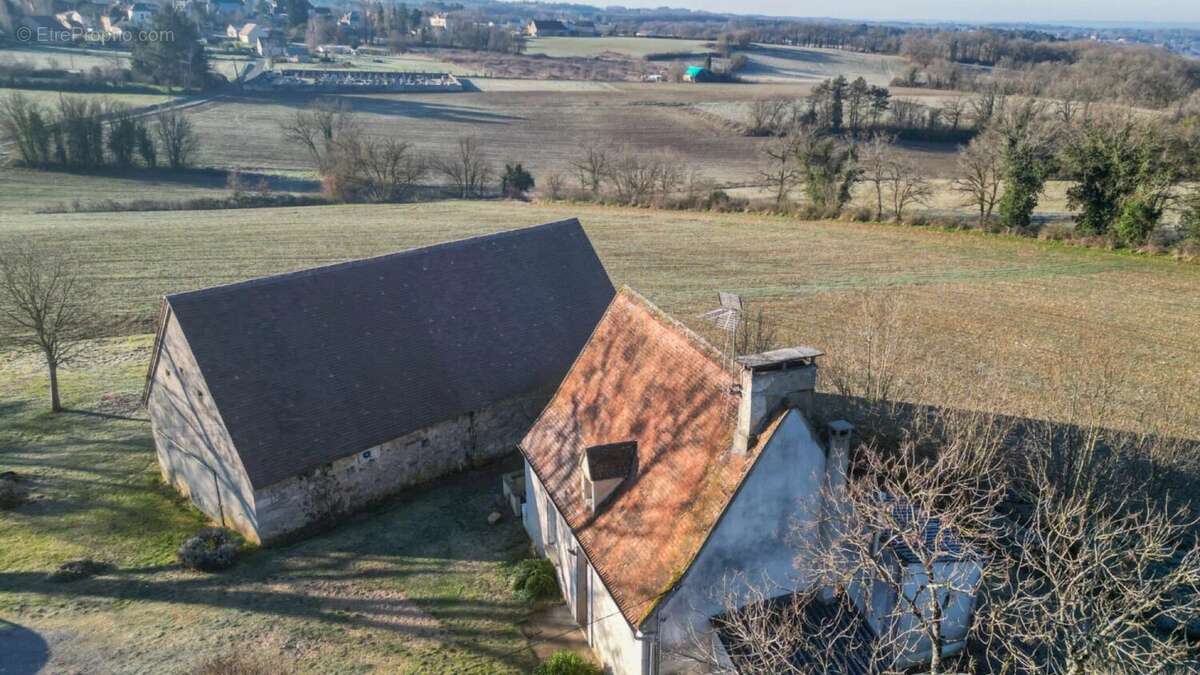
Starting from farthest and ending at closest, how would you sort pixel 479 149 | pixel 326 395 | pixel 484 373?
pixel 479 149
pixel 484 373
pixel 326 395

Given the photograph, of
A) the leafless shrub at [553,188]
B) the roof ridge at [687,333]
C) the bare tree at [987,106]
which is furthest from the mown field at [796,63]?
the roof ridge at [687,333]

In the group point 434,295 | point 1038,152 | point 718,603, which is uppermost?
point 1038,152

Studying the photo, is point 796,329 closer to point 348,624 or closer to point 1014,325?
point 1014,325

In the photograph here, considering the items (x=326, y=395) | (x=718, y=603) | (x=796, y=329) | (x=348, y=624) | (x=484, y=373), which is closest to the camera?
(x=718, y=603)

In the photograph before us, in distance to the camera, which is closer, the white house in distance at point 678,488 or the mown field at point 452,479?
the white house in distance at point 678,488

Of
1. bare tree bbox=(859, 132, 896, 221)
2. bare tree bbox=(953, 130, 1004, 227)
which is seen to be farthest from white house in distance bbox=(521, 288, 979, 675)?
bare tree bbox=(859, 132, 896, 221)

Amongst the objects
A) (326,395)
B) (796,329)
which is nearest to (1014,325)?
(796,329)

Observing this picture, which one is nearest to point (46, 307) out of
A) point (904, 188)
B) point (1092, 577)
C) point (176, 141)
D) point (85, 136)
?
point (1092, 577)

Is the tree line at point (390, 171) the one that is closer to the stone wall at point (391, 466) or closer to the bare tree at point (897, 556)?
the stone wall at point (391, 466)
